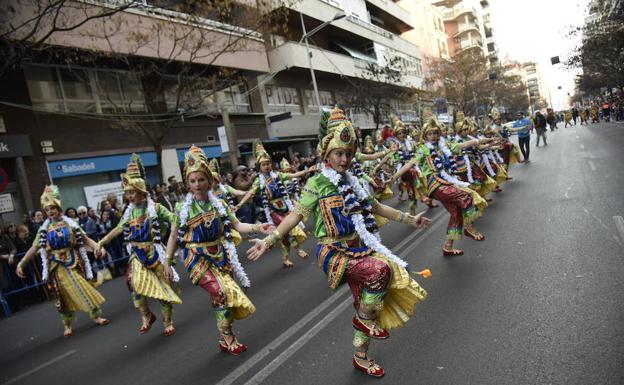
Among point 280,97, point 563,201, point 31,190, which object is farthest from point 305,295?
point 280,97

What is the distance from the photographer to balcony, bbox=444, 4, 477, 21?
7588 centimetres

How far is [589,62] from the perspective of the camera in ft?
123

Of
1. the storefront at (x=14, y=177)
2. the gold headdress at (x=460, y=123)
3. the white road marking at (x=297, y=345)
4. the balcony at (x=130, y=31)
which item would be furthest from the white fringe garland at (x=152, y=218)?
the storefront at (x=14, y=177)

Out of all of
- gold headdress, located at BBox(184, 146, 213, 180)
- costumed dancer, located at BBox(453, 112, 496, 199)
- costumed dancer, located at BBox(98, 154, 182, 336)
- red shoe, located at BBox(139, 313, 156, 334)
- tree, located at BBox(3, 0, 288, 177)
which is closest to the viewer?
gold headdress, located at BBox(184, 146, 213, 180)

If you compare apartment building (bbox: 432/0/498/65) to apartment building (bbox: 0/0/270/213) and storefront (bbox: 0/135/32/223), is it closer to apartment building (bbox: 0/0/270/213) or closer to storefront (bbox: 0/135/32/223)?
apartment building (bbox: 0/0/270/213)

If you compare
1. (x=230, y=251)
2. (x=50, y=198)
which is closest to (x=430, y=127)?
(x=230, y=251)

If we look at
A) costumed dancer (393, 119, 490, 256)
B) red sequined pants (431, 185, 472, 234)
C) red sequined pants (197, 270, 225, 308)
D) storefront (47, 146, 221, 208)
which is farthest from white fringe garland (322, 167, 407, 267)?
storefront (47, 146, 221, 208)

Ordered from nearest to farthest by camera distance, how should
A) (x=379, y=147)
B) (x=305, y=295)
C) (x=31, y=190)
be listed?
(x=305, y=295)
(x=31, y=190)
(x=379, y=147)

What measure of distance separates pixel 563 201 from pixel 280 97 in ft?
66.0

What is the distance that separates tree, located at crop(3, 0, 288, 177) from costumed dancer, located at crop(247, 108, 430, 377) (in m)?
10.6

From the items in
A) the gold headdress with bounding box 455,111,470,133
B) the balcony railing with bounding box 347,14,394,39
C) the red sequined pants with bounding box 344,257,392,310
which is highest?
the balcony railing with bounding box 347,14,394,39

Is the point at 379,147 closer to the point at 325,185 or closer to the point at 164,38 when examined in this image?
the point at 164,38

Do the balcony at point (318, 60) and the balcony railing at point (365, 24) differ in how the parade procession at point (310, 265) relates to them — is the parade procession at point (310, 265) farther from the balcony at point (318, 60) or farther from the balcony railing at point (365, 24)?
the balcony railing at point (365, 24)

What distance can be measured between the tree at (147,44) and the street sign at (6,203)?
3.91 m
